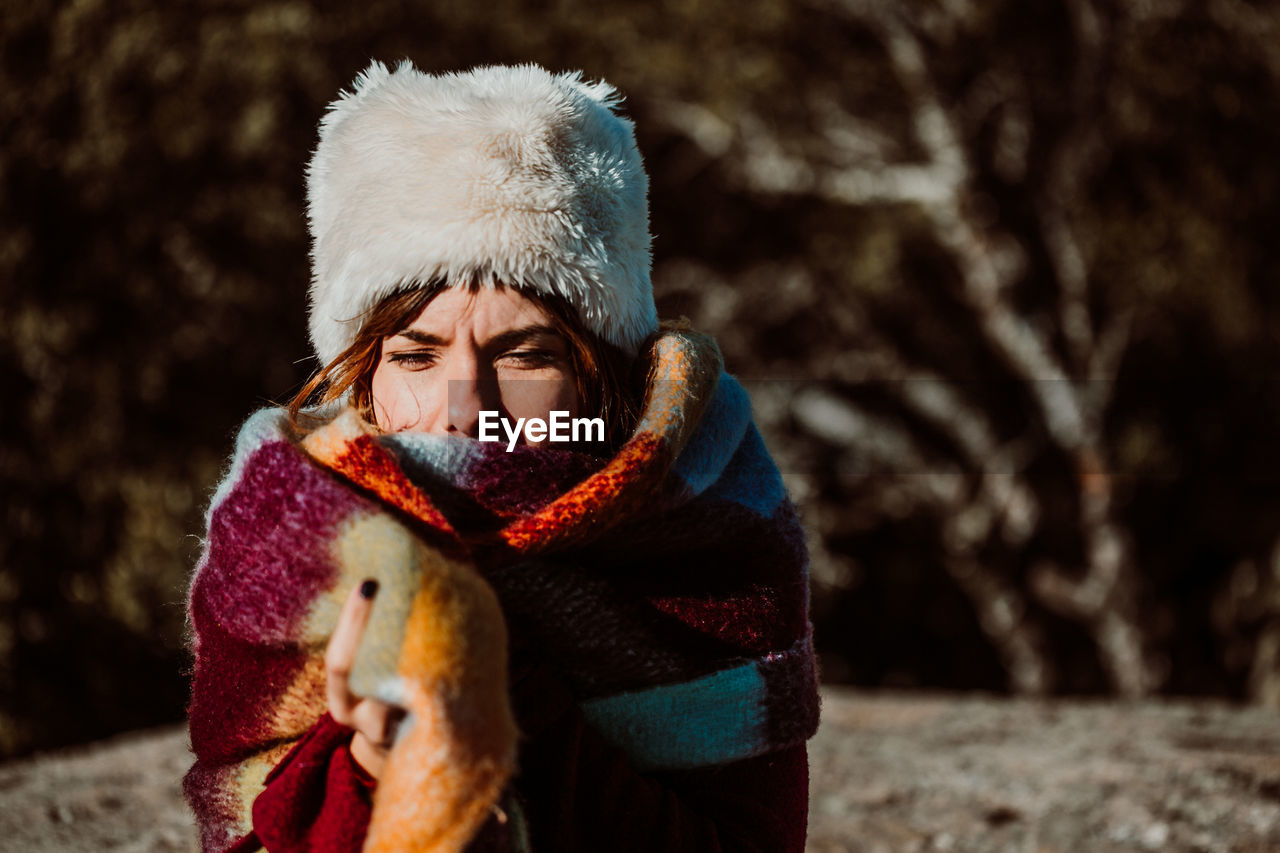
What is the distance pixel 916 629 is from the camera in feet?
30.7

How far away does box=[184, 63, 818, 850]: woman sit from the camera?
105 cm

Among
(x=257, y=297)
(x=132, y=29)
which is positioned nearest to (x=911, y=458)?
(x=257, y=297)

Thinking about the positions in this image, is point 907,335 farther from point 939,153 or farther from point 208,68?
point 208,68

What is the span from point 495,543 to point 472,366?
0.23 metres

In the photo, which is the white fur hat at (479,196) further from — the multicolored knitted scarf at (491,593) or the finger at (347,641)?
the finger at (347,641)

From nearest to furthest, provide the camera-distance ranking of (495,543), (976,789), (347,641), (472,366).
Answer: (347,641) → (495,543) → (472,366) → (976,789)

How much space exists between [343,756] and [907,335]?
8245mm

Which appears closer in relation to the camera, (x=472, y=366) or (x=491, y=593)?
(x=491, y=593)

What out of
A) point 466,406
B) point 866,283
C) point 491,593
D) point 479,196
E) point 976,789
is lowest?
point 976,789

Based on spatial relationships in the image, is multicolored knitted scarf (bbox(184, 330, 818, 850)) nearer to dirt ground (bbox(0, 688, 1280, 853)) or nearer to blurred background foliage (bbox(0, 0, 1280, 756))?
dirt ground (bbox(0, 688, 1280, 853))

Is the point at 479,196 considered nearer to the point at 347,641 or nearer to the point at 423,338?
the point at 423,338

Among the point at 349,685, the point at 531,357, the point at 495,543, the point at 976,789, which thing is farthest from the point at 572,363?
the point at 976,789

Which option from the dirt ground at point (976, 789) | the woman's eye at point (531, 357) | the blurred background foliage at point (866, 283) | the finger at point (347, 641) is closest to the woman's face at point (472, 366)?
the woman's eye at point (531, 357)

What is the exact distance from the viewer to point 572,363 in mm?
1420
